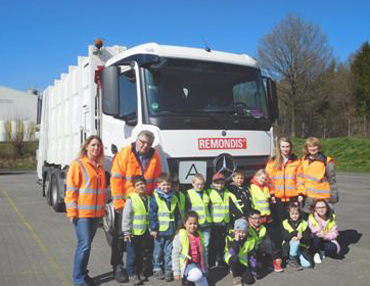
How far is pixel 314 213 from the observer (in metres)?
5.95

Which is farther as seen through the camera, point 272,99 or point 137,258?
point 272,99

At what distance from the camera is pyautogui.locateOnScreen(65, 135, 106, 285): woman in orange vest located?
4500mm

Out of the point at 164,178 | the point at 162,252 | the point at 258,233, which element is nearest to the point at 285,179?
the point at 258,233

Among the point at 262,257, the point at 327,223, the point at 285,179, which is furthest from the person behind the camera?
the point at 327,223

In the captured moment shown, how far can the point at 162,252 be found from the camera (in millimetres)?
4953

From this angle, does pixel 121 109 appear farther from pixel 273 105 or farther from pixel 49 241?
pixel 49 241

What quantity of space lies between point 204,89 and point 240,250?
7.18ft

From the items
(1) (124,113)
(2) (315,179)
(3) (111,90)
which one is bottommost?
(2) (315,179)

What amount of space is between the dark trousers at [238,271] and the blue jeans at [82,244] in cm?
160

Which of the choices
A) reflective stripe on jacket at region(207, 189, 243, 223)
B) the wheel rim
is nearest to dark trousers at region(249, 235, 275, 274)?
reflective stripe on jacket at region(207, 189, 243, 223)

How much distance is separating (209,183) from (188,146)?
1.92ft

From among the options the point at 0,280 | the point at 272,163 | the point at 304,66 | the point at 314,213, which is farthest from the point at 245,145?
the point at 304,66

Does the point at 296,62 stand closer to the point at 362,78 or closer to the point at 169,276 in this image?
the point at 362,78

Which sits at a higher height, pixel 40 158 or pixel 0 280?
pixel 40 158
